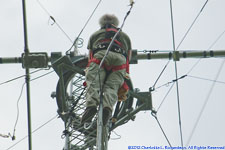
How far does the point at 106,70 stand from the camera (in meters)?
8.21

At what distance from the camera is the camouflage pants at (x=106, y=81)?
7.81 meters

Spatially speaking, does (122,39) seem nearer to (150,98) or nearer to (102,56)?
(102,56)

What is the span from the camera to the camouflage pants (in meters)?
7.81

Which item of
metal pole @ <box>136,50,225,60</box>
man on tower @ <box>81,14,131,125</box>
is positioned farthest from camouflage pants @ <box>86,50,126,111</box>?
metal pole @ <box>136,50,225,60</box>

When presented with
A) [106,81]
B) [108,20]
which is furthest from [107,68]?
[108,20]

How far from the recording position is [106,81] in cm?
811

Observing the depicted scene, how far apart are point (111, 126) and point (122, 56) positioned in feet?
4.43

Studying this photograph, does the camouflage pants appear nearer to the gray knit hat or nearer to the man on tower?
the man on tower

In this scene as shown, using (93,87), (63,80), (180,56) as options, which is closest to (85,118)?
(93,87)

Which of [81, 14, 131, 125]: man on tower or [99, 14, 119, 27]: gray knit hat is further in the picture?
[99, 14, 119, 27]: gray knit hat

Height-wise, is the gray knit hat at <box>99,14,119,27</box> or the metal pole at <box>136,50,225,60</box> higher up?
the gray knit hat at <box>99,14,119,27</box>

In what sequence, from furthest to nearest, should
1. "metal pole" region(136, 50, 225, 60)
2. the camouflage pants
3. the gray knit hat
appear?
"metal pole" region(136, 50, 225, 60)
the gray knit hat
the camouflage pants

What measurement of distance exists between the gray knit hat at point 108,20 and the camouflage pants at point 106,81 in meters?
0.74

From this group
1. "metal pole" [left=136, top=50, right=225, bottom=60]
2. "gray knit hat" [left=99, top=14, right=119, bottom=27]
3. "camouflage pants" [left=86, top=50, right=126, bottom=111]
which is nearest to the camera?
"camouflage pants" [left=86, top=50, right=126, bottom=111]
